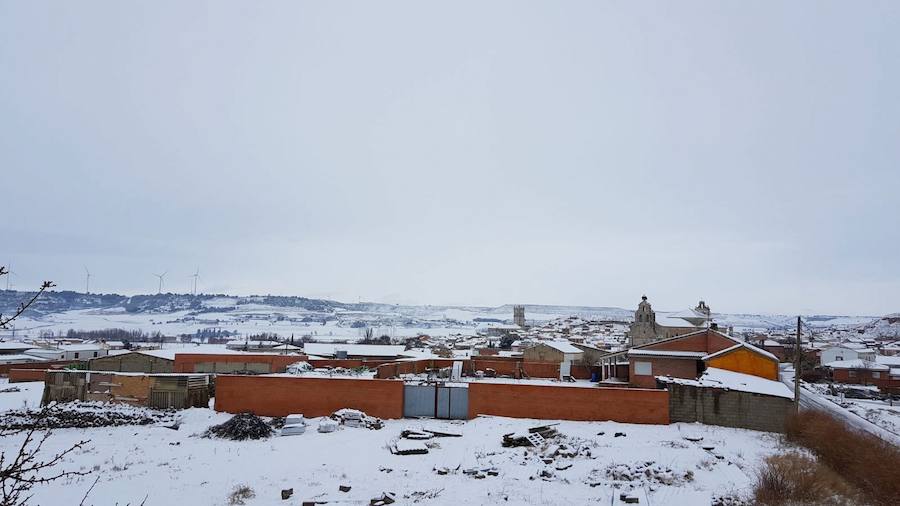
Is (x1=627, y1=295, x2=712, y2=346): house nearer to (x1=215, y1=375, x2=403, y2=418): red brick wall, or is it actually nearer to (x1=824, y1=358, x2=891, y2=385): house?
(x1=824, y1=358, x2=891, y2=385): house

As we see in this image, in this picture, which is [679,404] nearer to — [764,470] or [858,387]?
[764,470]

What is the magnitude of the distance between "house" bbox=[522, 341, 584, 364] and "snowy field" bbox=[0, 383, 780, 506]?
2965 centimetres

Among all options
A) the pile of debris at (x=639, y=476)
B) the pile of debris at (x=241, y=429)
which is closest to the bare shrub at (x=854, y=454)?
the pile of debris at (x=639, y=476)

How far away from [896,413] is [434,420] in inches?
1515

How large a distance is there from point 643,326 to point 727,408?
4281 centimetres

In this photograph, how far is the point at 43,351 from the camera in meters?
67.4

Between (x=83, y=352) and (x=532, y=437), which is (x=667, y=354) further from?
(x=83, y=352)

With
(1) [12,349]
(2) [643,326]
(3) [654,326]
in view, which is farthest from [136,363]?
(3) [654,326]

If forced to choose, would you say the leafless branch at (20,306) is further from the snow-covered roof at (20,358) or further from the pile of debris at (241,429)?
the snow-covered roof at (20,358)

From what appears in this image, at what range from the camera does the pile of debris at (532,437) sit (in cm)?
2039

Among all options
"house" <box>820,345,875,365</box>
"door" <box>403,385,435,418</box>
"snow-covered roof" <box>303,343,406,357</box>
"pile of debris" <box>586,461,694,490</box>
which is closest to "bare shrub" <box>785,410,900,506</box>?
"pile of debris" <box>586,461,694,490</box>

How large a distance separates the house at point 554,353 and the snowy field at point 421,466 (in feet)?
97.3

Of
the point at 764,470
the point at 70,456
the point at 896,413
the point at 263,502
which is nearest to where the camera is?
the point at 263,502

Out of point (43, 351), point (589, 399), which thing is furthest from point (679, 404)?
point (43, 351)
